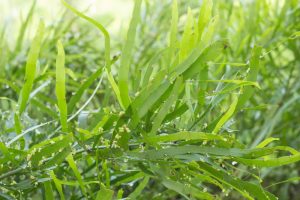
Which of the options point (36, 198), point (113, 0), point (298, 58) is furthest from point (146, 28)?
point (113, 0)

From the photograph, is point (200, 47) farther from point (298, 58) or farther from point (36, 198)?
point (298, 58)

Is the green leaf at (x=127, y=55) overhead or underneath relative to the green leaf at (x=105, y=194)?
overhead

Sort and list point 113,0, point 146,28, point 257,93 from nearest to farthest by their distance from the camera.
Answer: point 257,93 < point 146,28 < point 113,0

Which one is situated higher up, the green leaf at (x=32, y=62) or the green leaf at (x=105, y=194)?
the green leaf at (x=32, y=62)

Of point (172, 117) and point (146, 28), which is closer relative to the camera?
point (172, 117)

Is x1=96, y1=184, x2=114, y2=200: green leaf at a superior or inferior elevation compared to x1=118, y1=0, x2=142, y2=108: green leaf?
inferior

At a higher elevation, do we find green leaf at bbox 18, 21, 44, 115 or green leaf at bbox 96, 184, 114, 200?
green leaf at bbox 18, 21, 44, 115

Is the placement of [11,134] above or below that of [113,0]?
below

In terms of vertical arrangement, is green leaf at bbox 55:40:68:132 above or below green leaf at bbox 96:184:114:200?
above

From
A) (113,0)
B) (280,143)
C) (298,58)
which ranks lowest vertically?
(280,143)

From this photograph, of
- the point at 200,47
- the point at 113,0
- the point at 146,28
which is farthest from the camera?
the point at 113,0

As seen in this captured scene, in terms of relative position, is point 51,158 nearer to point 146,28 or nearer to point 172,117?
point 172,117
